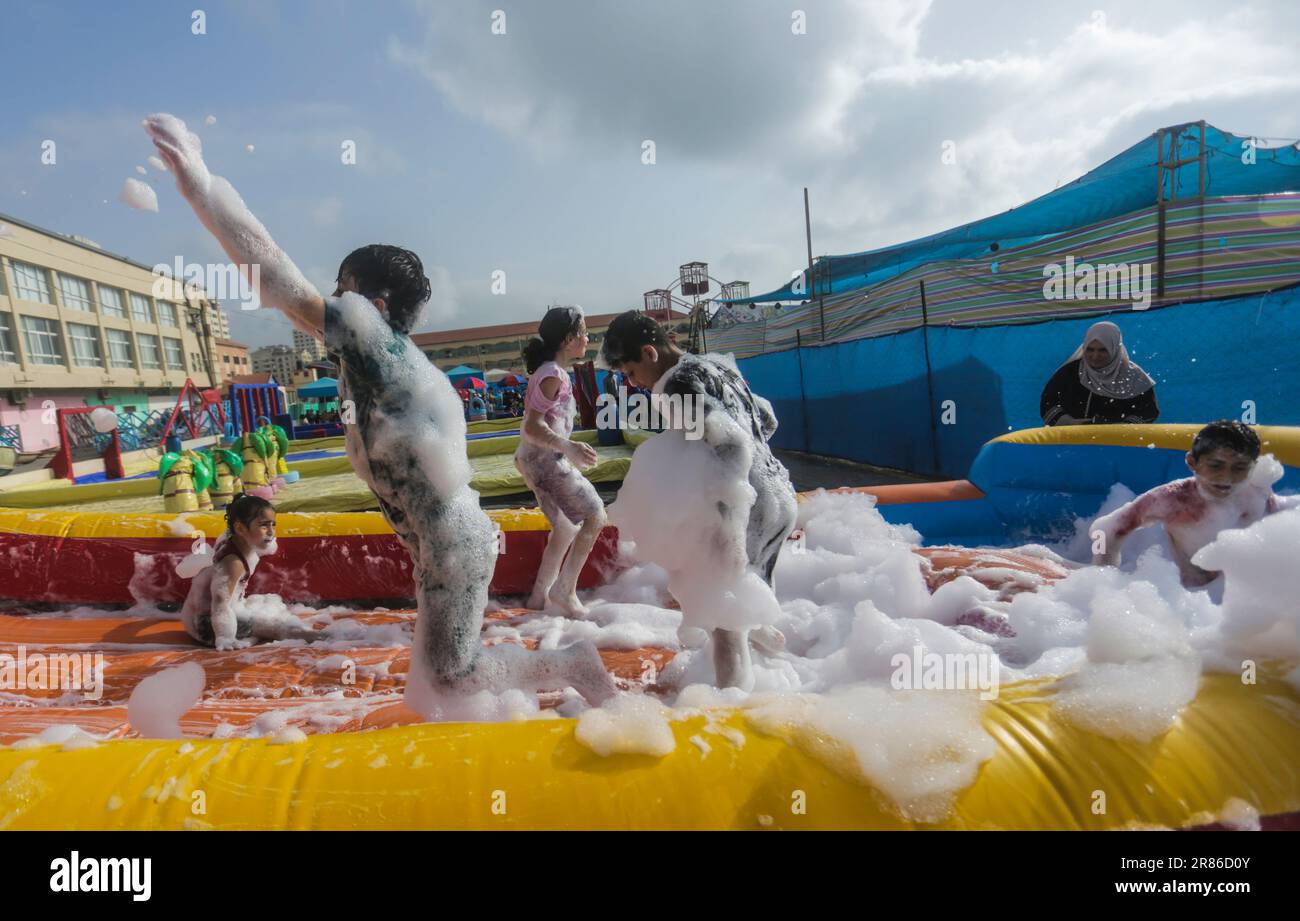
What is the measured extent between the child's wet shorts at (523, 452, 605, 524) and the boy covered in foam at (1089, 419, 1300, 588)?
2.81 metres

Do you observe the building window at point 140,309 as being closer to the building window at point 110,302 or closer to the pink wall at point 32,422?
the building window at point 110,302

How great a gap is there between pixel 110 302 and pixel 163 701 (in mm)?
43263

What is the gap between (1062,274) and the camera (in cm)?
712

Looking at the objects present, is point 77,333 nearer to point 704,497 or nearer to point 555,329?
point 555,329

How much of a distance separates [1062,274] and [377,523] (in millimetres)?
7100

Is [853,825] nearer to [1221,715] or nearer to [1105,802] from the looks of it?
[1105,802]

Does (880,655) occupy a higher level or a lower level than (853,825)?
lower

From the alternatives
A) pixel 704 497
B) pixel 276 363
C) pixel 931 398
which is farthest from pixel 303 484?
pixel 276 363

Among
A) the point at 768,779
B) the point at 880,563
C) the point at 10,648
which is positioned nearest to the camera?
the point at 768,779

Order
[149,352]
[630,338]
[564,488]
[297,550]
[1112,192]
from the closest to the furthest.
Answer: [630,338]
[564,488]
[297,550]
[1112,192]
[149,352]

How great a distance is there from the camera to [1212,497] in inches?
124

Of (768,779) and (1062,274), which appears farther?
(1062,274)

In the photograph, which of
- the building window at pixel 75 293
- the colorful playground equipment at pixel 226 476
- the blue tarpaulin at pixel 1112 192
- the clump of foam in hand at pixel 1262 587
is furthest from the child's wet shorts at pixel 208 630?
the building window at pixel 75 293
